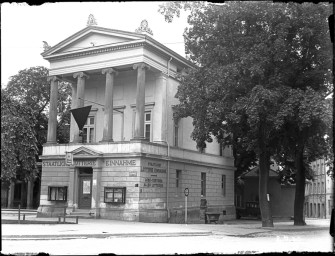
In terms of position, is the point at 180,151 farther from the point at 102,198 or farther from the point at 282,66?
the point at 282,66

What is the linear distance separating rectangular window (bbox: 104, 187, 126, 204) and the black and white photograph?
69mm

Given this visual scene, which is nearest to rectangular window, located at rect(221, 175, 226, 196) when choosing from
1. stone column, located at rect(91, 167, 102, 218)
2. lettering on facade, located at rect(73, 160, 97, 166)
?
stone column, located at rect(91, 167, 102, 218)

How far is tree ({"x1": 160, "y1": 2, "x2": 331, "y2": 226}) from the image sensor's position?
23219 mm

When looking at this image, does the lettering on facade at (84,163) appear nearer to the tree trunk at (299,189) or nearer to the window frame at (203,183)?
the window frame at (203,183)

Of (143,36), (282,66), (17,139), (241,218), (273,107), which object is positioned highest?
Result: (143,36)

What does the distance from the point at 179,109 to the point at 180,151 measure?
4.74 m

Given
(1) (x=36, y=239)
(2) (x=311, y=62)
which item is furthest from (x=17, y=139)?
(2) (x=311, y=62)

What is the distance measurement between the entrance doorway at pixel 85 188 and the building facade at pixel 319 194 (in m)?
41.7

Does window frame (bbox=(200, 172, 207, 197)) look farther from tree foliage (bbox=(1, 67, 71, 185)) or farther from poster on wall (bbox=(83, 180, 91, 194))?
tree foliage (bbox=(1, 67, 71, 185))

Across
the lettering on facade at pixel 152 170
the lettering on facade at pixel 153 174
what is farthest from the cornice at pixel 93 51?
the lettering on facade at pixel 152 170

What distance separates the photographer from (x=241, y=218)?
4475cm

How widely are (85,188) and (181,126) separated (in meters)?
9.01

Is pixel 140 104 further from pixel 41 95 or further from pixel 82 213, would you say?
pixel 41 95

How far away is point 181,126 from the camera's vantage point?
3594cm
